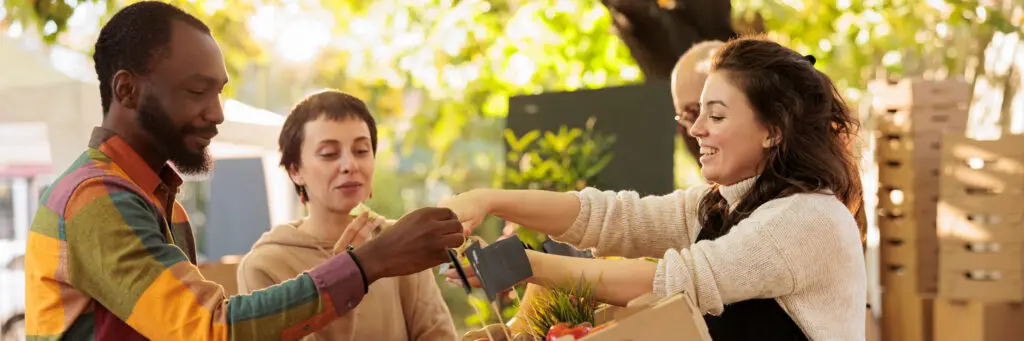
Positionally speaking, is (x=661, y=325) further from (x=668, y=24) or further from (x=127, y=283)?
(x=668, y=24)

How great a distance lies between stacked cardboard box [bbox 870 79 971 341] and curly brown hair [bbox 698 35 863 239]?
311 cm

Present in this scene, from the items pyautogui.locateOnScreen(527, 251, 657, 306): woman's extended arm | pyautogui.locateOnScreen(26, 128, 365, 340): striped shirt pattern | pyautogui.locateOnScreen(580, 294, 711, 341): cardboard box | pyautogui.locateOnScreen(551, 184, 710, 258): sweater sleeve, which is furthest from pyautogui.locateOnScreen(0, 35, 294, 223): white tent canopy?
pyautogui.locateOnScreen(580, 294, 711, 341): cardboard box

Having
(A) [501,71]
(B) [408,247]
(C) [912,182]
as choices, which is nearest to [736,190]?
(B) [408,247]

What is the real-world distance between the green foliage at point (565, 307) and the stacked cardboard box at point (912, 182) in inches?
141

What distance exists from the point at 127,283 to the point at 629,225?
1.20m

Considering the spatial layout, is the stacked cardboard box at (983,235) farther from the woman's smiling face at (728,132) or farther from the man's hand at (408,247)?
the man's hand at (408,247)

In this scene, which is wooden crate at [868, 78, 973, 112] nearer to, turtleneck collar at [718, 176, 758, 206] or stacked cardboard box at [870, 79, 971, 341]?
stacked cardboard box at [870, 79, 971, 341]

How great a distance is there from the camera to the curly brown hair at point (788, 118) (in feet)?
7.04

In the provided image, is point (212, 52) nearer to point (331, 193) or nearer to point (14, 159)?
point (331, 193)

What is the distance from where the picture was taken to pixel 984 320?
4730mm

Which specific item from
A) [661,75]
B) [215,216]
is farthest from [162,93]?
[215,216]

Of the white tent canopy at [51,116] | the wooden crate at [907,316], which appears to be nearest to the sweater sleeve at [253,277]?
the white tent canopy at [51,116]

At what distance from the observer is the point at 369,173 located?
9.34 ft

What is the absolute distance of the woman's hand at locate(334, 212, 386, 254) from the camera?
2482mm
